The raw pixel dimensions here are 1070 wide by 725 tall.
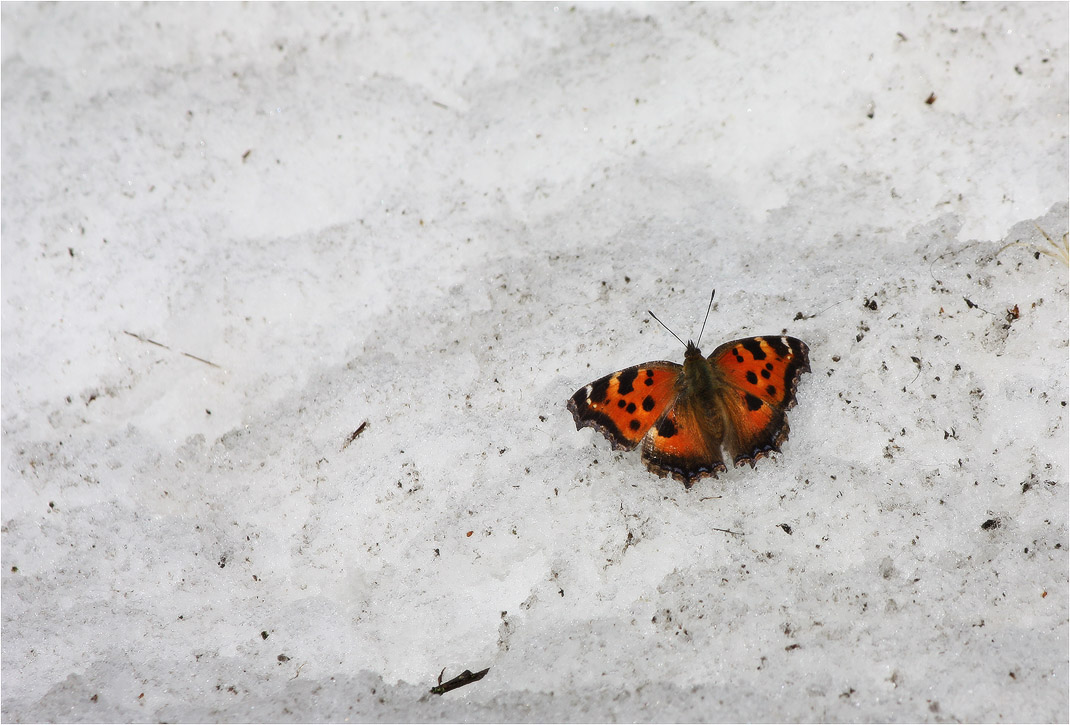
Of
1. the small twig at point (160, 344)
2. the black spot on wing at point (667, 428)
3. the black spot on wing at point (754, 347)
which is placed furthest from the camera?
the small twig at point (160, 344)

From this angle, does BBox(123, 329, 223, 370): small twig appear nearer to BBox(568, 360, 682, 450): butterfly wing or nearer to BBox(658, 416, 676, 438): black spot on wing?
BBox(568, 360, 682, 450): butterfly wing

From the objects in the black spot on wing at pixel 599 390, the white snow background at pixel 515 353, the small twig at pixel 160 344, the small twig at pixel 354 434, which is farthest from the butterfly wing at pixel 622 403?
the small twig at pixel 160 344

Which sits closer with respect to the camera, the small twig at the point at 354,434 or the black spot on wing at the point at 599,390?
the black spot on wing at the point at 599,390

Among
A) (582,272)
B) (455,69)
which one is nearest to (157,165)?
(455,69)

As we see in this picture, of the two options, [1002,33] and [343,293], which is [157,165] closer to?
[343,293]

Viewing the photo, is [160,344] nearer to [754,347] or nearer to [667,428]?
[667,428]

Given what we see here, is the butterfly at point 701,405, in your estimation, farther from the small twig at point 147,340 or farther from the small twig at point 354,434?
the small twig at point 147,340

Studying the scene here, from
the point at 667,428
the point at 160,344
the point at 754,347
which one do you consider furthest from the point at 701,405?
the point at 160,344
